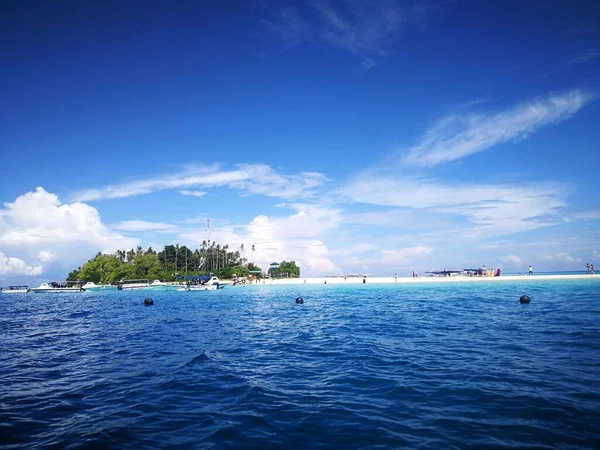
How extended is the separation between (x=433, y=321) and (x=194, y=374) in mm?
19553

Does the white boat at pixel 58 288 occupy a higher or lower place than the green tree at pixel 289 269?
lower

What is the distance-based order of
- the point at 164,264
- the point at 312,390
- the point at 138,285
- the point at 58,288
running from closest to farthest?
the point at 312,390 < the point at 58,288 < the point at 138,285 < the point at 164,264

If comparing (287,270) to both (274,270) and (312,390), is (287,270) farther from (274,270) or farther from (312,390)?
(312,390)

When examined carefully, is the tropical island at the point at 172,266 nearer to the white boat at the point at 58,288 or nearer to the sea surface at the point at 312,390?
the white boat at the point at 58,288

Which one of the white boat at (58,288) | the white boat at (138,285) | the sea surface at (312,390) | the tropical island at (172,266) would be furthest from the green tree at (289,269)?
the sea surface at (312,390)

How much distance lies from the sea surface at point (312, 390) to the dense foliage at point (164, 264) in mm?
117052

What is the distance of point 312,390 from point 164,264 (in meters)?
145

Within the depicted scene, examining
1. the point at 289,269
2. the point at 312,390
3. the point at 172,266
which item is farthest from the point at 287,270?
the point at 312,390

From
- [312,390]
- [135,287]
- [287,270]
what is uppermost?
[287,270]

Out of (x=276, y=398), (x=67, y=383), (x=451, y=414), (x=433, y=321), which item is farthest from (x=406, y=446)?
(x=433, y=321)

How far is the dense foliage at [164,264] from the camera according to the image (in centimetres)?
13038

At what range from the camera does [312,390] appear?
11250 millimetres

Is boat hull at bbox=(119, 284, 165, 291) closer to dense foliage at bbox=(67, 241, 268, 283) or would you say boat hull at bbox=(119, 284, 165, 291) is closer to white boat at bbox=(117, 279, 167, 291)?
white boat at bbox=(117, 279, 167, 291)

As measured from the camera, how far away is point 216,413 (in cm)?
947
